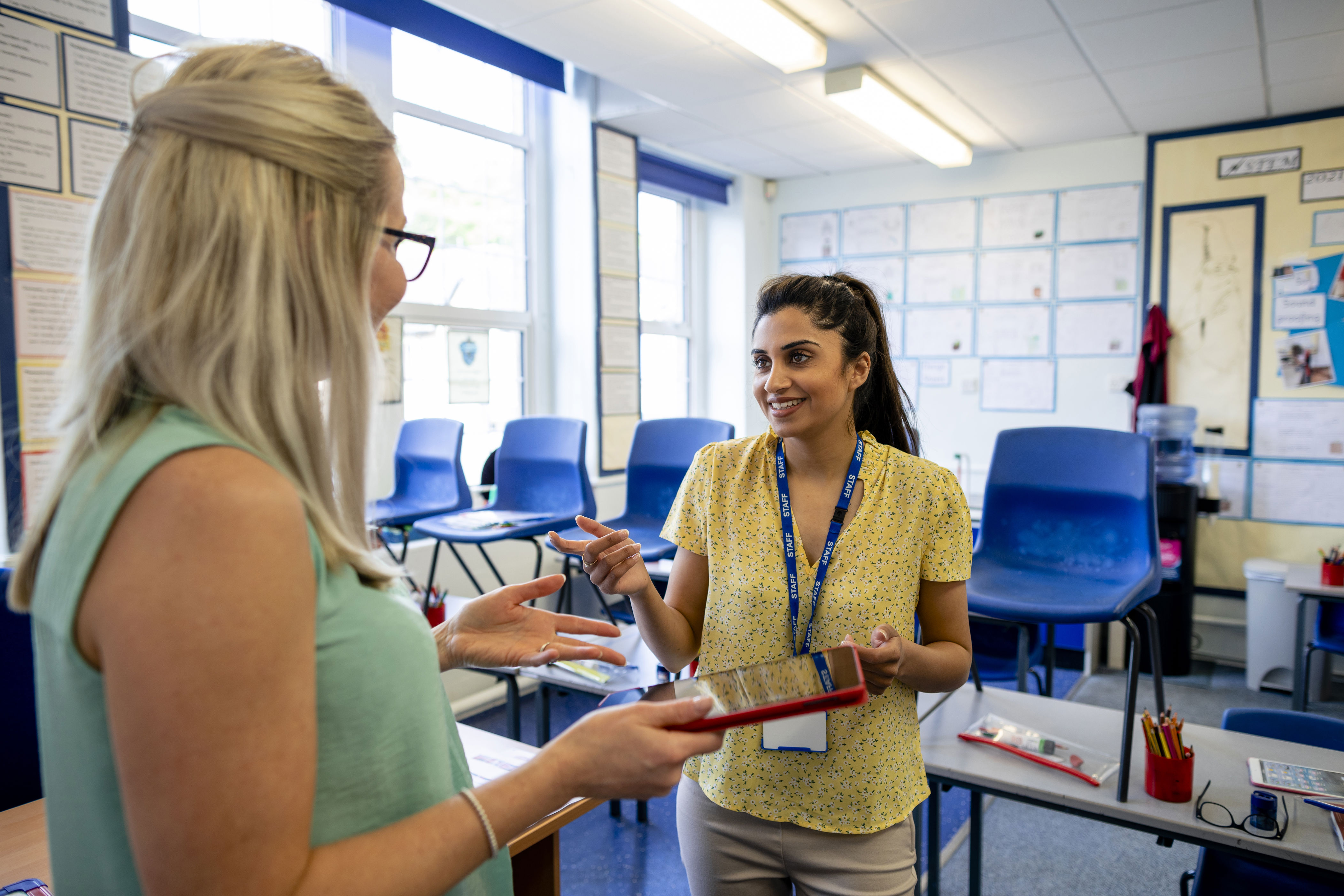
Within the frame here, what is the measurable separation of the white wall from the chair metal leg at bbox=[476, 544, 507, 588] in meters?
2.55

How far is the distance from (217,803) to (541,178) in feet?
15.2

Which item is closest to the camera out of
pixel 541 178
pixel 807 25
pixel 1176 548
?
pixel 807 25

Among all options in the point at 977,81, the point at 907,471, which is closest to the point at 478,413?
the point at 977,81

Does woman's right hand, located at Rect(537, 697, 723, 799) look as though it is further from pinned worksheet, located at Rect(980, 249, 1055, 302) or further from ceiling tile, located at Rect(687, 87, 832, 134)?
pinned worksheet, located at Rect(980, 249, 1055, 302)

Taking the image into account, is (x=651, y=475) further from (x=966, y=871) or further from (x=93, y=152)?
(x=93, y=152)

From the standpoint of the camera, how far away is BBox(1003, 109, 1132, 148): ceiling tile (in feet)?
14.8

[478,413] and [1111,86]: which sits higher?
[1111,86]

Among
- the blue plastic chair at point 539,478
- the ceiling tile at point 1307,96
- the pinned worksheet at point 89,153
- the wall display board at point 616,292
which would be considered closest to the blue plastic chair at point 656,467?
the blue plastic chair at point 539,478

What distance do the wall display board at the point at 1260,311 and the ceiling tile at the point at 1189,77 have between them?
62cm

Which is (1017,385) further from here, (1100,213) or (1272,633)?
(1272,633)

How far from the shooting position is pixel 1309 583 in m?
3.64

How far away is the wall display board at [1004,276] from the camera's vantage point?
4898 mm

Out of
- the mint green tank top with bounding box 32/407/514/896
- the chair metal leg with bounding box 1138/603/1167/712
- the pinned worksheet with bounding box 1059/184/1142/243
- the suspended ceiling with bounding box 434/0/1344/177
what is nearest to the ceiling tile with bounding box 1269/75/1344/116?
the suspended ceiling with bounding box 434/0/1344/177

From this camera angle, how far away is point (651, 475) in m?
3.92
